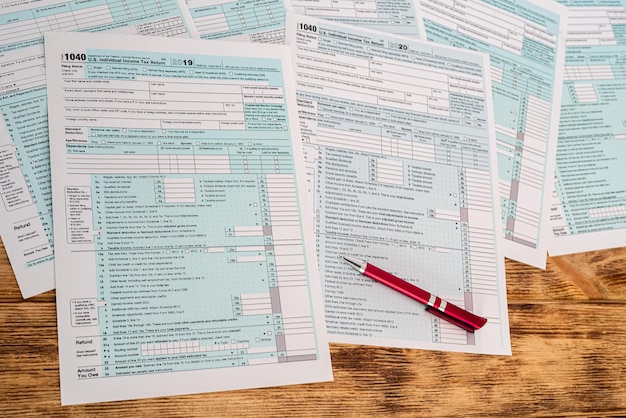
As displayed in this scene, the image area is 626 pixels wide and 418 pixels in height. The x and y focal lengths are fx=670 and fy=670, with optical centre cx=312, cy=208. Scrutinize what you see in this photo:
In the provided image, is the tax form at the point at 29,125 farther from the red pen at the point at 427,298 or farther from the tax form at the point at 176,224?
the red pen at the point at 427,298

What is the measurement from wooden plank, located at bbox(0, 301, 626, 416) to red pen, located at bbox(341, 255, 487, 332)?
41 millimetres

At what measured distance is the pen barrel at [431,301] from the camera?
0.74 m

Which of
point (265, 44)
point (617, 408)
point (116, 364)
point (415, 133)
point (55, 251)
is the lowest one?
point (617, 408)

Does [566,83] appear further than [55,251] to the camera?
Yes

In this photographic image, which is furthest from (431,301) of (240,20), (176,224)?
(240,20)

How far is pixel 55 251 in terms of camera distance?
0.66 meters

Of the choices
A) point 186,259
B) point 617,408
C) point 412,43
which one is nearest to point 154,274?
point 186,259

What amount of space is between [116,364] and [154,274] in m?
0.09

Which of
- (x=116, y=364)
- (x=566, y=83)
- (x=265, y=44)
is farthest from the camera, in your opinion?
(x=566, y=83)

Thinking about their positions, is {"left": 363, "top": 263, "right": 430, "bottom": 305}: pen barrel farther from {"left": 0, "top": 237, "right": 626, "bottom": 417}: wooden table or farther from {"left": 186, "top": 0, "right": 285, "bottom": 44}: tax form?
{"left": 186, "top": 0, "right": 285, "bottom": 44}: tax form

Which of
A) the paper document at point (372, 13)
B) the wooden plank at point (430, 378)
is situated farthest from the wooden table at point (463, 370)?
the paper document at point (372, 13)

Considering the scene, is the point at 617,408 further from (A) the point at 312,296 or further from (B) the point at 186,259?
(B) the point at 186,259

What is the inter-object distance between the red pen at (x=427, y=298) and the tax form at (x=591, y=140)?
0.16 m

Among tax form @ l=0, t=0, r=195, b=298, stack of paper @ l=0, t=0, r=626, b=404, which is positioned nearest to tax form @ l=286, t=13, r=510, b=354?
stack of paper @ l=0, t=0, r=626, b=404
